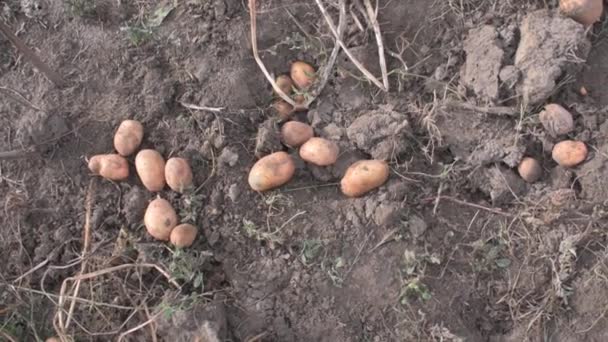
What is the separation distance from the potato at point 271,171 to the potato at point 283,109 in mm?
197

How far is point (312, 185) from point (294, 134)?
0.20 m

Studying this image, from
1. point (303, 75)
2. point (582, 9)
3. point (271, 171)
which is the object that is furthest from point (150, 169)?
point (582, 9)

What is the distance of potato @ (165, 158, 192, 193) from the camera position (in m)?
2.24

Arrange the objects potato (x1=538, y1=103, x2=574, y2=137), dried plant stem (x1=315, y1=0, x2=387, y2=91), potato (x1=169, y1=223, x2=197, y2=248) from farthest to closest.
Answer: dried plant stem (x1=315, y1=0, x2=387, y2=91) < potato (x1=538, y1=103, x2=574, y2=137) < potato (x1=169, y1=223, x2=197, y2=248)

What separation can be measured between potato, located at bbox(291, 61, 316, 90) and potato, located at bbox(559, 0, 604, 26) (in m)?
0.96

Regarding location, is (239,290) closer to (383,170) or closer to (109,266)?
(109,266)

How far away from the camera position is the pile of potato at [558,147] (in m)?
2.29

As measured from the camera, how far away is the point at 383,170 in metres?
2.24

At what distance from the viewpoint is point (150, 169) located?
2256 mm

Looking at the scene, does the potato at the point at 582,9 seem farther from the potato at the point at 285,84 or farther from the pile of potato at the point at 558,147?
the potato at the point at 285,84

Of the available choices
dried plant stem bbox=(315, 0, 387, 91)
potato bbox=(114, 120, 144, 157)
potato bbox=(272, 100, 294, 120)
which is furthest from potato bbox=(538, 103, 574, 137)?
potato bbox=(114, 120, 144, 157)

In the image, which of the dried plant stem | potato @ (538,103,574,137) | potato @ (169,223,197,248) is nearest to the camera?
potato @ (169,223,197,248)

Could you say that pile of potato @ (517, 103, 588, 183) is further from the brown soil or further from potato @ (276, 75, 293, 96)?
potato @ (276, 75, 293, 96)

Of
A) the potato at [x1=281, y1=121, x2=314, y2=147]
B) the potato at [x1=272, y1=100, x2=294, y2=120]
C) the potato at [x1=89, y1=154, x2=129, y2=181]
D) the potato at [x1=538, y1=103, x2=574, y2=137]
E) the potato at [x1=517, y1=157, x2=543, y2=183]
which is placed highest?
the potato at [x1=89, y1=154, x2=129, y2=181]
